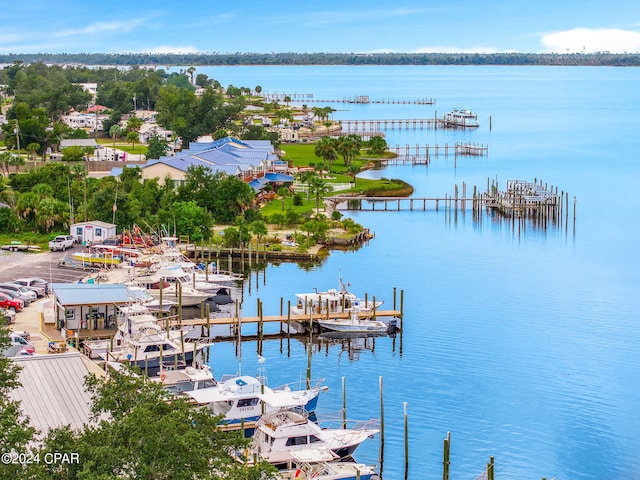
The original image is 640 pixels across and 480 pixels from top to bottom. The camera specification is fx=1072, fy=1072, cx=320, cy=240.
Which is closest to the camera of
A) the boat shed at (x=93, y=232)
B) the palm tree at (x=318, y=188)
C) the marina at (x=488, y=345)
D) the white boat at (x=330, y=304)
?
the marina at (x=488, y=345)

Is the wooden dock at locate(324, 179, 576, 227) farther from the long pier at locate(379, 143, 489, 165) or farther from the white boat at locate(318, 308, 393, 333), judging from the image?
the white boat at locate(318, 308, 393, 333)

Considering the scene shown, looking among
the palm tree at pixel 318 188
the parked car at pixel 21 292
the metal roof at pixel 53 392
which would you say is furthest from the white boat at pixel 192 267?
the metal roof at pixel 53 392

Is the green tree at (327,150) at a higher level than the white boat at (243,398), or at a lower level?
higher

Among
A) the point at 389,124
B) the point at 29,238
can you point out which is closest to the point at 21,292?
the point at 29,238

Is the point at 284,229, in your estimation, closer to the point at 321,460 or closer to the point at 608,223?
the point at 608,223

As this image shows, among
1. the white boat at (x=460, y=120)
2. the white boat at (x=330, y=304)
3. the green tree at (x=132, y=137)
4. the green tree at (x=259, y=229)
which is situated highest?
the white boat at (x=460, y=120)

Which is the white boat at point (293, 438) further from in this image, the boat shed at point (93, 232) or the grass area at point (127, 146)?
the grass area at point (127, 146)
